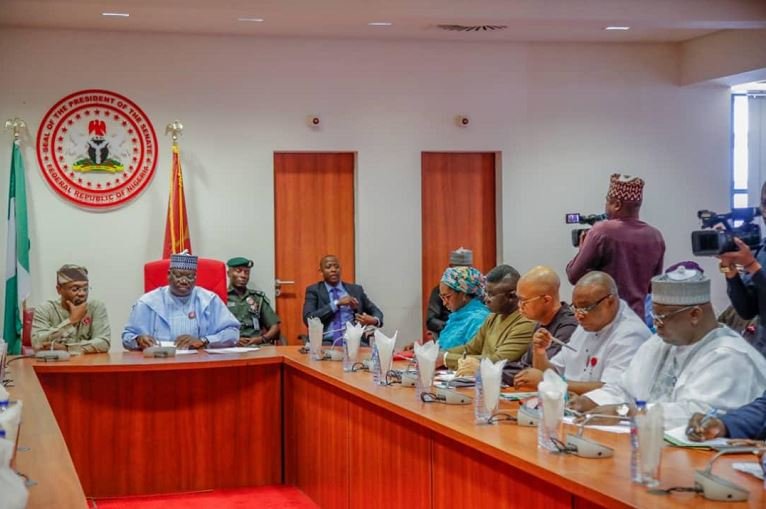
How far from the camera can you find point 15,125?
8078 mm

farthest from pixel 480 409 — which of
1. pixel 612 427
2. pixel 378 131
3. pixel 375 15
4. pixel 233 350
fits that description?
pixel 378 131

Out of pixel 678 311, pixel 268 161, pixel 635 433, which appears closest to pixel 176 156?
pixel 268 161

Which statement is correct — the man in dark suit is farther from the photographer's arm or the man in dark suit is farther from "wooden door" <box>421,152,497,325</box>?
the photographer's arm

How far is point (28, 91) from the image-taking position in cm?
820

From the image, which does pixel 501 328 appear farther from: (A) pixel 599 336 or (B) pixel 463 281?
(A) pixel 599 336

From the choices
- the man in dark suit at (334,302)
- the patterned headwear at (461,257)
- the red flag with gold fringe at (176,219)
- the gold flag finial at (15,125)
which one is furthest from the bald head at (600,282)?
the gold flag finial at (15,125)

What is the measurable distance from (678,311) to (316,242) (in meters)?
5.67

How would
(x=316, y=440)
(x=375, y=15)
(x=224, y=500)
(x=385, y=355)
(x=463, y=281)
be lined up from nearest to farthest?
(x=385, y=355)
(x=316, y=440)
(x=224, y=500)
(x=463, y=281)
(x=375, y=15)

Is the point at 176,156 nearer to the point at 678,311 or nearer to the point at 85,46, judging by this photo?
the point at 85,46

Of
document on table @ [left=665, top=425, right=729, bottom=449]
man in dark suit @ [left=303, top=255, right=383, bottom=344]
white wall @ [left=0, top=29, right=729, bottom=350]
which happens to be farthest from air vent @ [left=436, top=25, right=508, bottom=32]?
document on table @ [left=665, top=425, right=729, bottom=449]

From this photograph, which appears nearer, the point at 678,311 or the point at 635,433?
the point at 635,433

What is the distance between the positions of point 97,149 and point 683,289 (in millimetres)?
5860

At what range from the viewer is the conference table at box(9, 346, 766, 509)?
295 cm

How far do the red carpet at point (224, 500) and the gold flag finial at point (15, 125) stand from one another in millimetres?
3489
